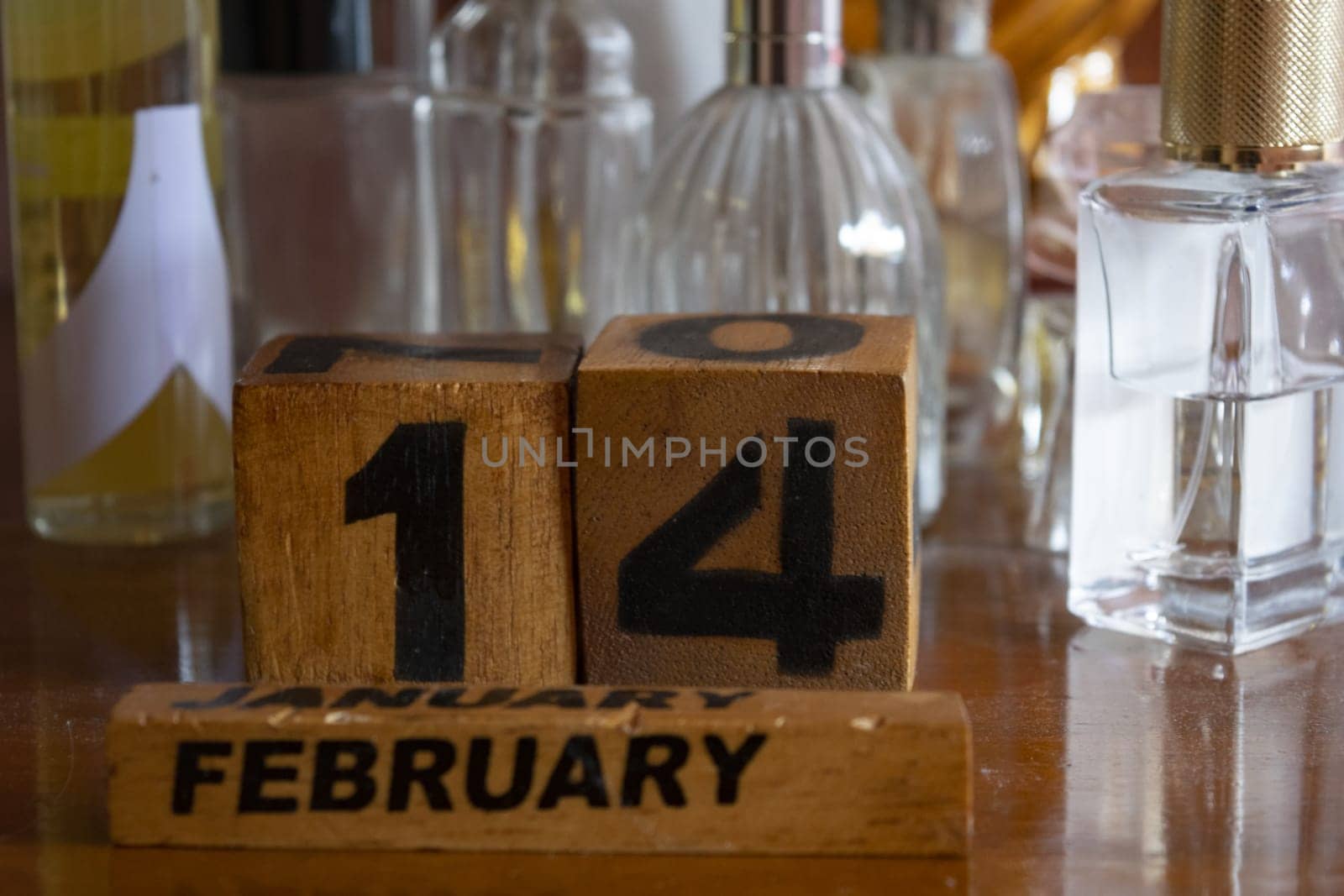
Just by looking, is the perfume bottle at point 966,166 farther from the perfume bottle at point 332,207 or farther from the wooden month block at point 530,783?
the wooden month block at point 530,783

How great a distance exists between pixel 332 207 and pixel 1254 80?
40 centimetres

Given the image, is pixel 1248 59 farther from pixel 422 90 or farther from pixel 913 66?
pixel 422 90

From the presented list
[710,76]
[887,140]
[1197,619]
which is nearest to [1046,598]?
[1197,619]

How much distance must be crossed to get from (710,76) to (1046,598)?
0.94 feet

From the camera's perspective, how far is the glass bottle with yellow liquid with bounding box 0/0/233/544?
0.55 metres

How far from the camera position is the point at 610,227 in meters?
0.65

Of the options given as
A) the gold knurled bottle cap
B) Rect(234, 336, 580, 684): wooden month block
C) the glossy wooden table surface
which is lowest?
the glossy wooden table surface

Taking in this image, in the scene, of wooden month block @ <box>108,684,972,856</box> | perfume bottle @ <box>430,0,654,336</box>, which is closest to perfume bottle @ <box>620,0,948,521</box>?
perfume bottle @ <box>430,0,654,336</box>

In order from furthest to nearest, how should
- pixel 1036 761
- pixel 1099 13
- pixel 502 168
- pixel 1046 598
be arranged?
1. pixel 1099 13
2. pixel 502 168
3. pixel 1046 598
4. pixel 1036 761

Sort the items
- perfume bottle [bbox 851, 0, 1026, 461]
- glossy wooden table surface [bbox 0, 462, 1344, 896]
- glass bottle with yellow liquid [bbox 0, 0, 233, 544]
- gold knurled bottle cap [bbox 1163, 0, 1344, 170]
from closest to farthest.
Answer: glossy wooden table surface [bbox 0, 462, 1344, 896], gold knurled bottle cap [bbox 1163, 0, 1344, 170], glass bottle with yellow liquid [bbox 0, 0, 233, 544], perfume bottle [bbox 851, 0, 1026, 461]

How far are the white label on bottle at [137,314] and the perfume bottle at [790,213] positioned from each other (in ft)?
0.52

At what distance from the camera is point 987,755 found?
404mm

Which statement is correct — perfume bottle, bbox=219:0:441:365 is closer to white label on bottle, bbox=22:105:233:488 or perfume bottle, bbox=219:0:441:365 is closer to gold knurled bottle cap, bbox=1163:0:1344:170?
white label on bottle, bbox=22:105:233:488

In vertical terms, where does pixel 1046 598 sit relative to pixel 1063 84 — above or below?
below
